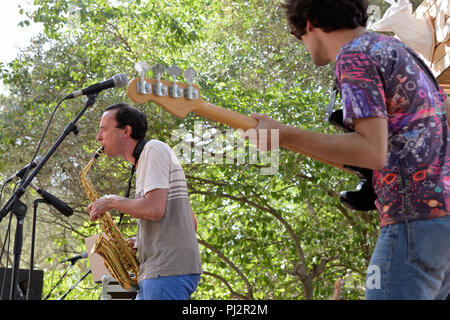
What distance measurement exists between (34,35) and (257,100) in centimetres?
357

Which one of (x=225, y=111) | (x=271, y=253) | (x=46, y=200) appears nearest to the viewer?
(x=225, y=111)

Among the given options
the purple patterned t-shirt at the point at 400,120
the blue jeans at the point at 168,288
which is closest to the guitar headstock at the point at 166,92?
the purple patterned t-shirt at the point at 400,120

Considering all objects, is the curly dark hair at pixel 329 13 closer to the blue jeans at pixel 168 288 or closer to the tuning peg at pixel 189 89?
the tuning peg at pixel 189 89

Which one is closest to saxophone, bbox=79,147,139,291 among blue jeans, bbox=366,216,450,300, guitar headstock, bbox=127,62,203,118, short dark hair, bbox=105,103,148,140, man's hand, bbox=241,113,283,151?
short dark hair, bbox=105,103,148,140

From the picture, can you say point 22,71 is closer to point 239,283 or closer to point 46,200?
point 239,283

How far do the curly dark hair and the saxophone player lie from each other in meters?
1.15

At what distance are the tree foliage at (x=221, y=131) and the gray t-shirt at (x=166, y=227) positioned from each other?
349 cm

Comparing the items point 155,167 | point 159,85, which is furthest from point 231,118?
point 155,167

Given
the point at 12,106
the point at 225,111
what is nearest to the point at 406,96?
the point at 225,111

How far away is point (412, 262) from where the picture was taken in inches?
53.5

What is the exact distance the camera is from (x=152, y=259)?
8.09 feet

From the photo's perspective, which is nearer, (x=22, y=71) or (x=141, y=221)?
(x=141, y=221)

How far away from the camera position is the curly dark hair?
1.55 meters

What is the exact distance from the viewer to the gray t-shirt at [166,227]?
2436mm
